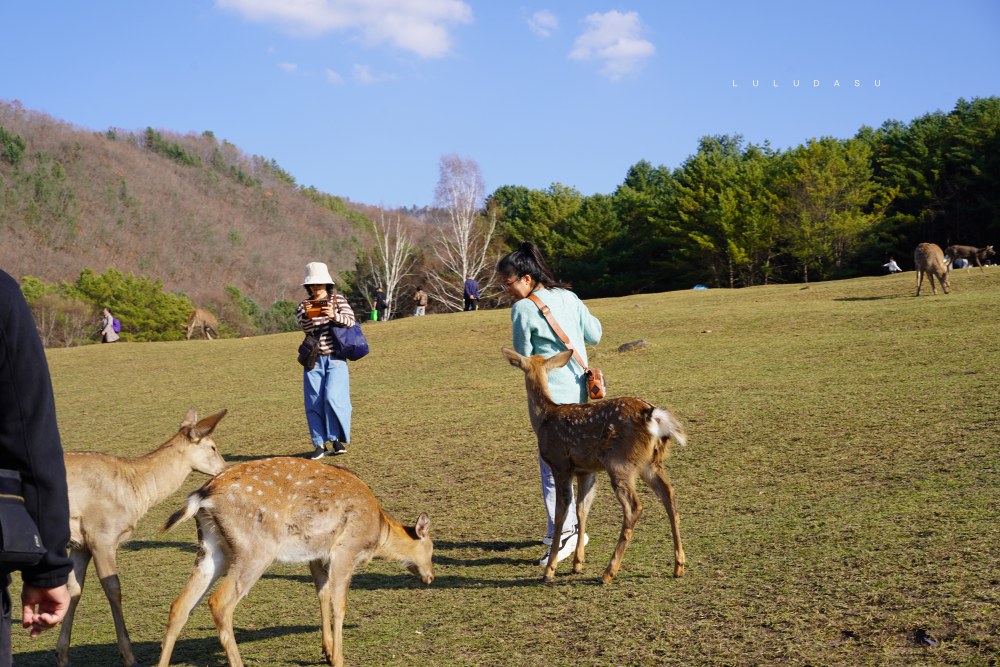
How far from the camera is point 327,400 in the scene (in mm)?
11898

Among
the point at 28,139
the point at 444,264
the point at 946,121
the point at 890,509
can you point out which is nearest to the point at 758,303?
the point at 890,509

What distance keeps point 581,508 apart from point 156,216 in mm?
116691

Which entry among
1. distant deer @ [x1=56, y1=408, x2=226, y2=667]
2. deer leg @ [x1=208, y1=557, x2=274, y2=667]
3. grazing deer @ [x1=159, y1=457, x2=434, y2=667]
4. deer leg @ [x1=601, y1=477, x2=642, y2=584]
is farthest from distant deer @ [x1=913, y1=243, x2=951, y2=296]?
deer leg @ [x1=208, y1=557, x2=274, y2=667]

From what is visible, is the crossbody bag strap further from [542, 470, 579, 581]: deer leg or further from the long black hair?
[542, 470, 579, 581]: deer leg

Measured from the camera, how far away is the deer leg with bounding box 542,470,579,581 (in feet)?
21.9

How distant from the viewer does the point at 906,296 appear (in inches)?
910

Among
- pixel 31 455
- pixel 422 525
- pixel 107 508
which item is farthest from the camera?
pixel 422 525

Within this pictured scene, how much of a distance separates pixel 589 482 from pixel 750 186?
54.4 metres

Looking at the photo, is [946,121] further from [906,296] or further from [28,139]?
[28,139]

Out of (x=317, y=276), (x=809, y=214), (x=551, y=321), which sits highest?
(x=809, y=214)

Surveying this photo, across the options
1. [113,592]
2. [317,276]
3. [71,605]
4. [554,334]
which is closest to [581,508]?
[554,334]

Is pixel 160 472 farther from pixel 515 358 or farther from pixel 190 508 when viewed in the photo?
pixel 515 358

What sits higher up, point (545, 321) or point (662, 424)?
point (545, 321)

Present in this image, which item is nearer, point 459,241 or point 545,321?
point 545,321
